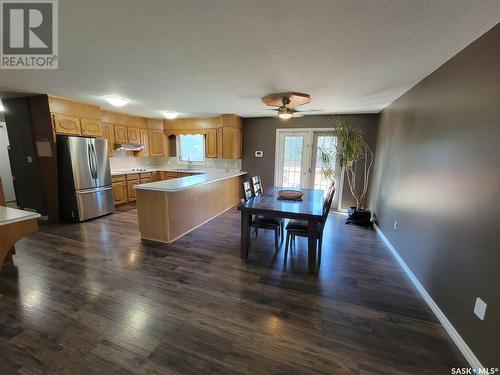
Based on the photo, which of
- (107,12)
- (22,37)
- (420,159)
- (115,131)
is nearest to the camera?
(107,12)

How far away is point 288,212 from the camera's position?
2482 millimetres

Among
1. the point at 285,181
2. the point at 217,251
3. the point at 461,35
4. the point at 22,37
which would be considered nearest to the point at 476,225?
the point at 461,35

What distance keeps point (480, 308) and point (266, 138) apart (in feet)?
15.8

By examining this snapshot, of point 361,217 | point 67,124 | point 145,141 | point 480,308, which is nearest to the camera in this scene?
point 480,308

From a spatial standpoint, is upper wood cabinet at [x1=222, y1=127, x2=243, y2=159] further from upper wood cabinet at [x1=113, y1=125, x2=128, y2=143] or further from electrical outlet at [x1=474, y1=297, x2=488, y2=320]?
electrical outlet at [x1=474, y1=297, x2=488, y2=320]

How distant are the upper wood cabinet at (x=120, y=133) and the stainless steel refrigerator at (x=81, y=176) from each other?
0.97 m

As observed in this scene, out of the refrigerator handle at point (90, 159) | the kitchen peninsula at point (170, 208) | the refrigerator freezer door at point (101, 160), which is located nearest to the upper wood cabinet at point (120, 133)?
the refrigerator freezer door at point (101, 160)

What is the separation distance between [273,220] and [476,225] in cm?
200

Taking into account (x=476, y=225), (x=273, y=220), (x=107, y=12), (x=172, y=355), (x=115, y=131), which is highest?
(x=107, y=12)

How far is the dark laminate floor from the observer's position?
1.46 m

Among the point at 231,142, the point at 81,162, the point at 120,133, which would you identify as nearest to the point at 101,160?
the point at 81,162

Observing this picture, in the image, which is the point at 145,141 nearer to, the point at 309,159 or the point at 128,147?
the point at 128,147

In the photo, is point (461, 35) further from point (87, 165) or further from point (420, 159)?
point (87, 165)

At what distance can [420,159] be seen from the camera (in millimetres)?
2451
